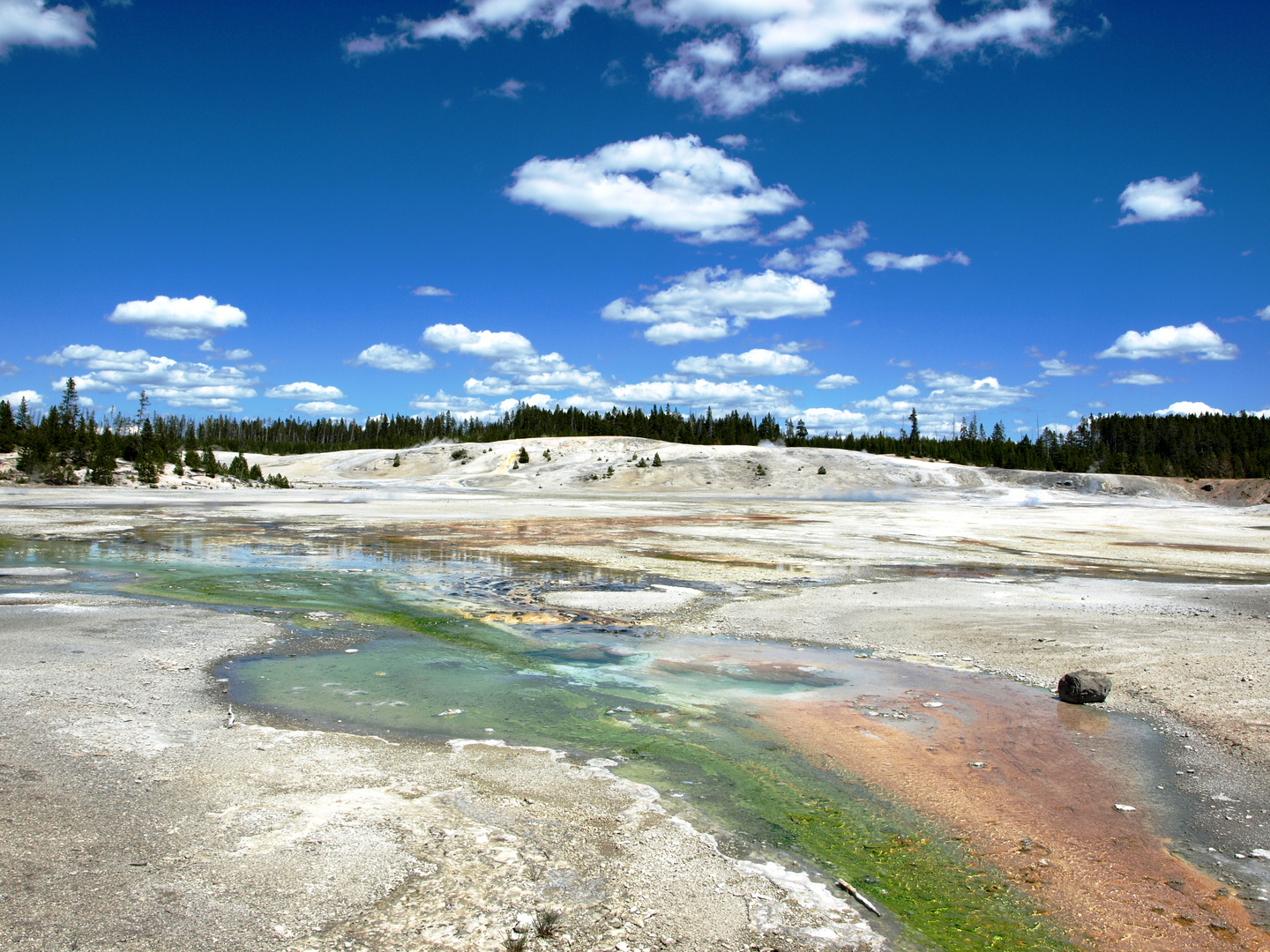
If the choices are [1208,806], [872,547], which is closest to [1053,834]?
[1208,806]

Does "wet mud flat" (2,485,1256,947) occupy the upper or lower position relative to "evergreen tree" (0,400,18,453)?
lower

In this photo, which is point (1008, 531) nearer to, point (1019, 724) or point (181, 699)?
point (1019, 724)

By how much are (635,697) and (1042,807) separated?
385 cm

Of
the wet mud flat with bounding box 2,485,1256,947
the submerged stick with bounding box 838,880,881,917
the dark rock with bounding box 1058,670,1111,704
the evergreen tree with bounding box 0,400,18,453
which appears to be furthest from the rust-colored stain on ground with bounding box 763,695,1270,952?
the evergreen tree with bounding box 0,400,18,453

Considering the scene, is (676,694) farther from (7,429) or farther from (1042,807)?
(7,429)

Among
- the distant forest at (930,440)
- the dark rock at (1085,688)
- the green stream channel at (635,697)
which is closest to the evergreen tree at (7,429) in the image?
the distant forest at (930,440)

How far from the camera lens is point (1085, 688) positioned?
802 cm

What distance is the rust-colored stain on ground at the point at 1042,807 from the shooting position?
167 inches

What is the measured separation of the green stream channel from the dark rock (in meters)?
0.50

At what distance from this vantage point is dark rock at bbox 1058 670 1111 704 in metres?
8.03

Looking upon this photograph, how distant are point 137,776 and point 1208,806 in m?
7.77

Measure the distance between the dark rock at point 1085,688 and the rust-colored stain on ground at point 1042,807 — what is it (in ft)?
0.65

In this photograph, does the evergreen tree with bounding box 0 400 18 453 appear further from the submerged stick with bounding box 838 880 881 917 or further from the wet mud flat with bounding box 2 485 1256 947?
the submerged stick with bounding box 838 880 881 917

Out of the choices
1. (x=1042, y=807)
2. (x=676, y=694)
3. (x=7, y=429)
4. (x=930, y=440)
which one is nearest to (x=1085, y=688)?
(x=1042, y=807)
